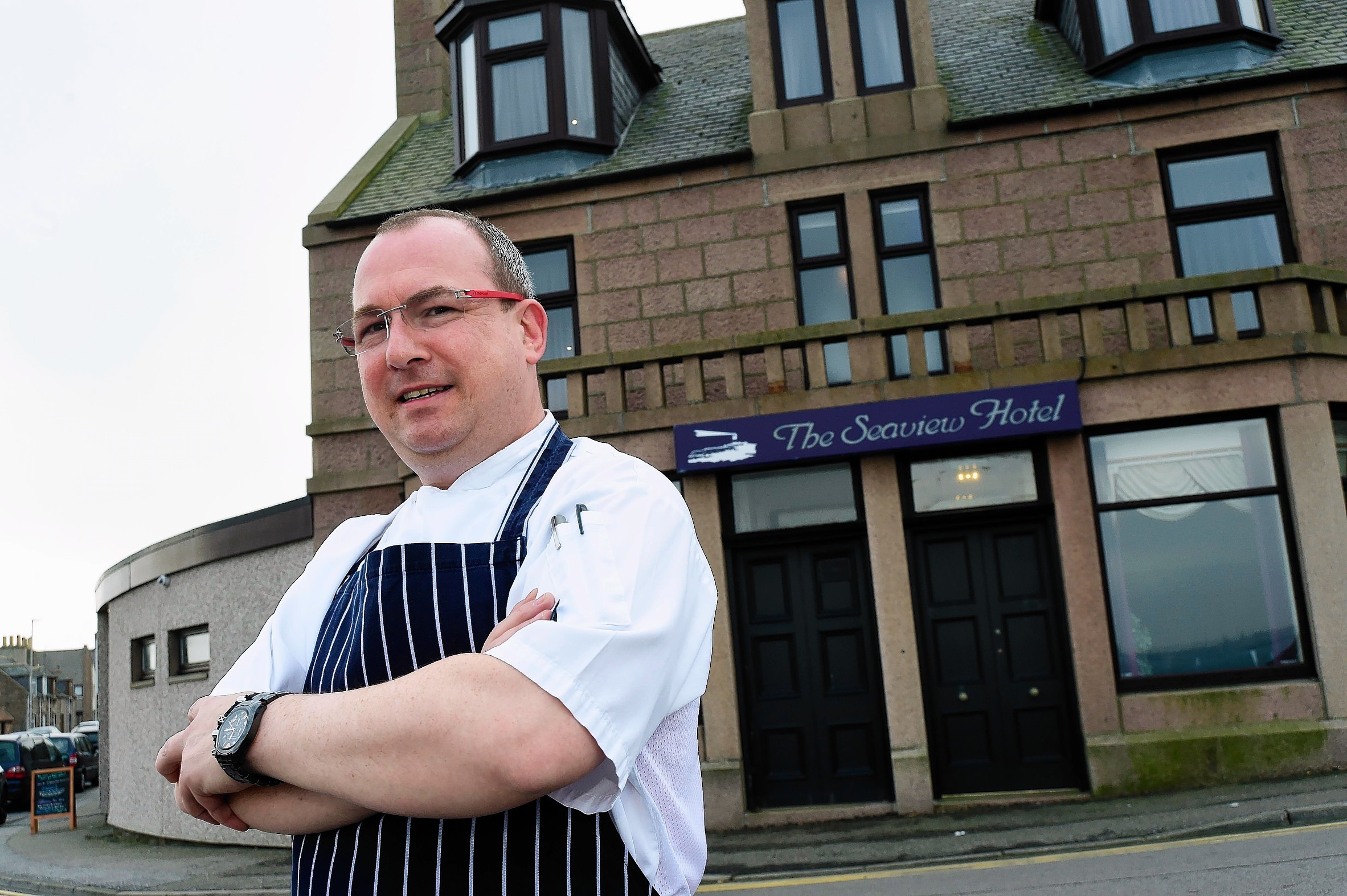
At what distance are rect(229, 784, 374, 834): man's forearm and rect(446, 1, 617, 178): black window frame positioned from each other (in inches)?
465

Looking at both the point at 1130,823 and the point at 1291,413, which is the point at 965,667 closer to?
the point at 1130,823

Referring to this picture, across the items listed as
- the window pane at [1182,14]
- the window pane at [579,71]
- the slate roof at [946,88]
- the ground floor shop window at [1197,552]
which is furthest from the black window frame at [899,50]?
the ground floor shop window at [1197,552]

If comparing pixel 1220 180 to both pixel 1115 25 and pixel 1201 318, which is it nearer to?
pixel 1201 318

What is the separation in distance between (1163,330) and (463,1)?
8945 millimetres

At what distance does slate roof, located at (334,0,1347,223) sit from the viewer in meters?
11.4

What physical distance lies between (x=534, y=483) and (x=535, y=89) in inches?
482

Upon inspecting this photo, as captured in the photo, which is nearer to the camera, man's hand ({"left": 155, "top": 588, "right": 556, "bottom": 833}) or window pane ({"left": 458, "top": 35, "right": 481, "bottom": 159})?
man's hand ({"left": 155, "top": 588, "right": 556, "bottom": 833})

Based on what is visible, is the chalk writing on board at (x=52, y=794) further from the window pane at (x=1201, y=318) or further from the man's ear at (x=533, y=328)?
the man's ear at (x=533, y=328)

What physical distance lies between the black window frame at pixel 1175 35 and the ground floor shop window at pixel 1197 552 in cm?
428

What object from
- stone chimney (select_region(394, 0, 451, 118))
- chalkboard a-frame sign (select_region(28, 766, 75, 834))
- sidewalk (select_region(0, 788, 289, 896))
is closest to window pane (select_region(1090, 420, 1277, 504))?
sidewalk (select_region(0, 788, 289, 896))

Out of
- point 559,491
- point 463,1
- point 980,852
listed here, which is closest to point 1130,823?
point 980,852

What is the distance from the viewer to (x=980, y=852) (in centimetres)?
798

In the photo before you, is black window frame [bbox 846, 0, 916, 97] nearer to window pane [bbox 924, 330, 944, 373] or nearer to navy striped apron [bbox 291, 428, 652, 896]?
window pane [bbox 924, 330, 944, 373]

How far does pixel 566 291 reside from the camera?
40.5 ft
